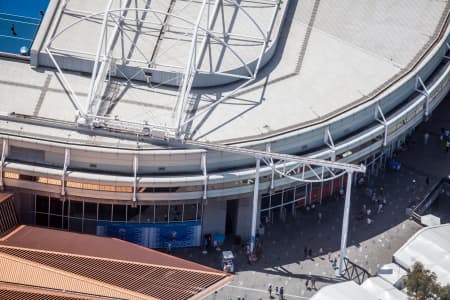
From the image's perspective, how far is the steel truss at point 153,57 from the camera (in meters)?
123

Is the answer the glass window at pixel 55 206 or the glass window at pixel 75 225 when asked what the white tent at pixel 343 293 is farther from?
the glass window at pixel 55 206

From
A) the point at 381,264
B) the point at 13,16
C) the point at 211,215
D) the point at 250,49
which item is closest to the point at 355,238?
the point at 381,264

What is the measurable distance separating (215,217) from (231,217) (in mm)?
2221

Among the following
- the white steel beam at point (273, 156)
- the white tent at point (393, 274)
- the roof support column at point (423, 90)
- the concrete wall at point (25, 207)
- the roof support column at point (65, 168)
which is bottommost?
the white tent at point (393, 274)

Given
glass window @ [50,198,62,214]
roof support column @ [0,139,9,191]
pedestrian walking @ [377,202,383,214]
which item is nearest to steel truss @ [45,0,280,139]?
roof support column @ [0,139,9,191]

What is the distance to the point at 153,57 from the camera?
5172 inches

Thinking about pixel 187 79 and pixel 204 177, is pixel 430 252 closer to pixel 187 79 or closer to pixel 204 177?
pixel 204 177

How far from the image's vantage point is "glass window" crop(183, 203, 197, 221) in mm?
125438

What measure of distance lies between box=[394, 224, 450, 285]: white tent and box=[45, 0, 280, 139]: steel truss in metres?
24.1

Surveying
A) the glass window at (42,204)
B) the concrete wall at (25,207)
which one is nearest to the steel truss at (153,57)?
the glass window at (42,204)

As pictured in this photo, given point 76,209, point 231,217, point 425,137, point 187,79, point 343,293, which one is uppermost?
point 187,79

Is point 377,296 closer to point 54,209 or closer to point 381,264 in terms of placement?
point 381,264

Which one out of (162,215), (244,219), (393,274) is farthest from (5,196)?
(393,274)

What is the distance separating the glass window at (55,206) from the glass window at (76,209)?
4.23 ft
